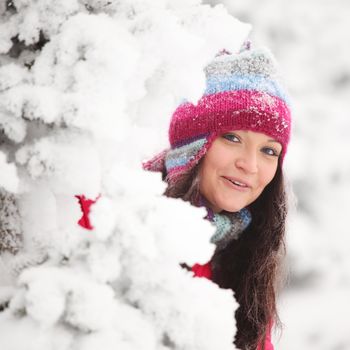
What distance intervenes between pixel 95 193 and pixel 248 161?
56.5 inches

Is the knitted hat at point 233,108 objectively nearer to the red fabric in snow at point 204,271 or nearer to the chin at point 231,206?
the chin at point 231,206

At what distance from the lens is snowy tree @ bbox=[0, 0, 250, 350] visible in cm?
83

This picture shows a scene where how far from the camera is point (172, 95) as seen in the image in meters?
1.01

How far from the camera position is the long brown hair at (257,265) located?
257cm

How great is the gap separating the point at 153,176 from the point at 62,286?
27cm

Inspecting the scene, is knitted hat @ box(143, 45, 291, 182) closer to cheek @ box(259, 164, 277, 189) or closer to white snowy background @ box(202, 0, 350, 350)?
cheek @ box(259, 164, 277, 189)

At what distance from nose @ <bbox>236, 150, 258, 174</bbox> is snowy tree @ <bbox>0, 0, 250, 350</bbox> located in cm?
134

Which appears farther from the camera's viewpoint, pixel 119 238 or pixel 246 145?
pixel 246 145

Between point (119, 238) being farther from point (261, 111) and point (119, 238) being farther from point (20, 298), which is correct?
point (261, 111)

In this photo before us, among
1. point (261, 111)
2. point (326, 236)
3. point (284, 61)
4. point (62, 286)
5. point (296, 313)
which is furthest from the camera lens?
point (284, 61)

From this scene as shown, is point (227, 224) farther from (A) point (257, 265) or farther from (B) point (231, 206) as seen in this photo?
(A) point (257, 265)

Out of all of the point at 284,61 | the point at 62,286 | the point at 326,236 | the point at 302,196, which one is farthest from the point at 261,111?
the point at 284,61

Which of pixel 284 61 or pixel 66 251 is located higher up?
pixel 284 61

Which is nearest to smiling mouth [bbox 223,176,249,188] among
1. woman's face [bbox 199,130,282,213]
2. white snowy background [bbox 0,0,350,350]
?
woman's face [bbox 199,130,282,213]
